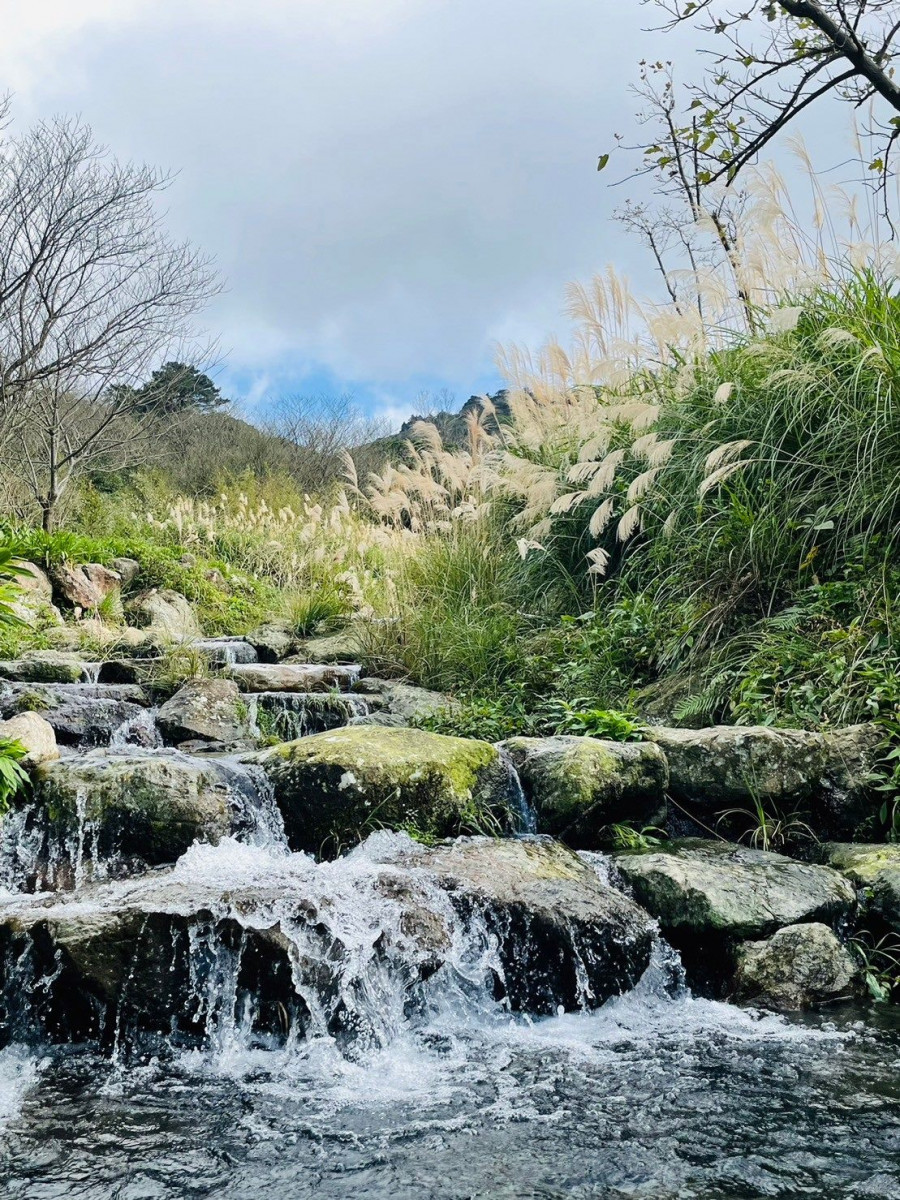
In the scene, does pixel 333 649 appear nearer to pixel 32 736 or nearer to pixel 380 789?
pixel 32 736

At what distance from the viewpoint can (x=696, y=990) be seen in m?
3.35

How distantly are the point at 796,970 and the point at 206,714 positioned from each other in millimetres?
3894

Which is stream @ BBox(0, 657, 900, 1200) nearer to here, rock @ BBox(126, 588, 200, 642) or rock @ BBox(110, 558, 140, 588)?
rock @ BBox(126, 588, 200, 642)

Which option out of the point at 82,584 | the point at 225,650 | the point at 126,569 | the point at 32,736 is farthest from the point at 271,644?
the point at 32,736

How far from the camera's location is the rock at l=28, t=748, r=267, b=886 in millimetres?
3881

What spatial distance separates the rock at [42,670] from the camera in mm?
6719

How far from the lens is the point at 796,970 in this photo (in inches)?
126

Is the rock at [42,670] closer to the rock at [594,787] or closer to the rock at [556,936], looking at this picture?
the rock at [594,787]

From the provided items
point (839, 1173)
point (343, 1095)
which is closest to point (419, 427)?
point (343, 1095)

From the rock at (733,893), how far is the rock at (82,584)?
23.6 ft

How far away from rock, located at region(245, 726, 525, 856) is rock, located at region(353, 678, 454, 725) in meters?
1.56

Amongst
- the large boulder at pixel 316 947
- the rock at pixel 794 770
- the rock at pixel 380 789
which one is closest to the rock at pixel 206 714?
the rock at pixel 380 789

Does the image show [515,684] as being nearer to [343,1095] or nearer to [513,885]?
[513,885]

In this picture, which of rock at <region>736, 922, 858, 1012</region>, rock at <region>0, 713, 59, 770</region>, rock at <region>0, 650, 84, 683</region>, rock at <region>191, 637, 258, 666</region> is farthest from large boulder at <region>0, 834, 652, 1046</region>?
rock at <region>191, 637, 258, 666</region>
